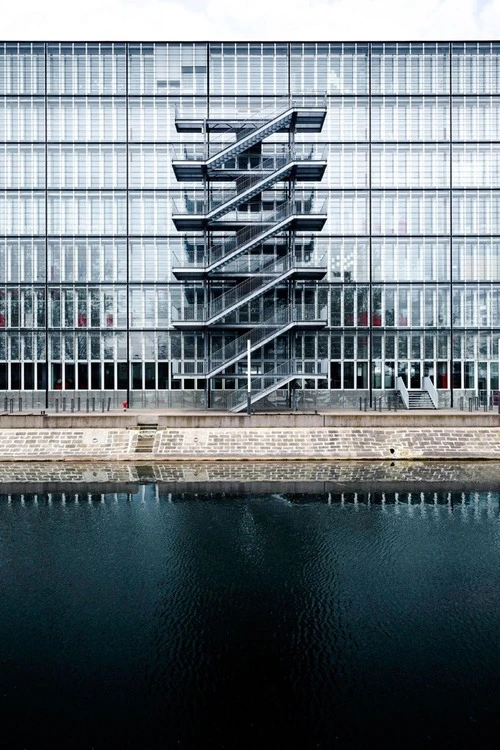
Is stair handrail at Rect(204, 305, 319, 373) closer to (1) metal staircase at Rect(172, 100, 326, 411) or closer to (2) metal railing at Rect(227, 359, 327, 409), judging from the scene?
(1) metal staircase at Rect(172, 100, 326, 411)

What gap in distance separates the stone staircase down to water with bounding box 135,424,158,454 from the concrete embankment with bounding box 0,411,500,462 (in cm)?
5

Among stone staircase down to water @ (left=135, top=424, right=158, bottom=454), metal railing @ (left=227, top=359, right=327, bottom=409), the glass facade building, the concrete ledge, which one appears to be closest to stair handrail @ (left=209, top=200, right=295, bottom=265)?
the glass facade building

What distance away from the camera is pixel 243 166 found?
38.3m

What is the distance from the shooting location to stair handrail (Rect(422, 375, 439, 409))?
119 ft

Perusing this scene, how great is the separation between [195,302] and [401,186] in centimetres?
1593

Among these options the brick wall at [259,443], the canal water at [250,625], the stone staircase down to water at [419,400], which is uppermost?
the stone staircase down to water at [419,400]

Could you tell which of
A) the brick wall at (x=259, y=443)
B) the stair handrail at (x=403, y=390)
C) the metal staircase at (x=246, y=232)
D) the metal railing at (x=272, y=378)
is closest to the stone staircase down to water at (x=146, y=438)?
the brick wall at (x=259, y=443)

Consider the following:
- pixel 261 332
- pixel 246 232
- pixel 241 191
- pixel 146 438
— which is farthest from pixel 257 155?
pixel 146 438

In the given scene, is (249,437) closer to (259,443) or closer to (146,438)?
(259,443)

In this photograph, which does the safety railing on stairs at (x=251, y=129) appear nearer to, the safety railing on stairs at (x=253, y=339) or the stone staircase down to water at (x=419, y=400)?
the safety railing on stairs at (x=253, y=339)

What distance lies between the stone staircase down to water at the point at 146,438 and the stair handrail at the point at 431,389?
17.6 metres

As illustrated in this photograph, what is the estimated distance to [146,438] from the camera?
28594 millimetres

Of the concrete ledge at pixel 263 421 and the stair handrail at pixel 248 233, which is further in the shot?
the stair handrail at pixel 248 233

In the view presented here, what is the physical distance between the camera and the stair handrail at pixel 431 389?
119ft
